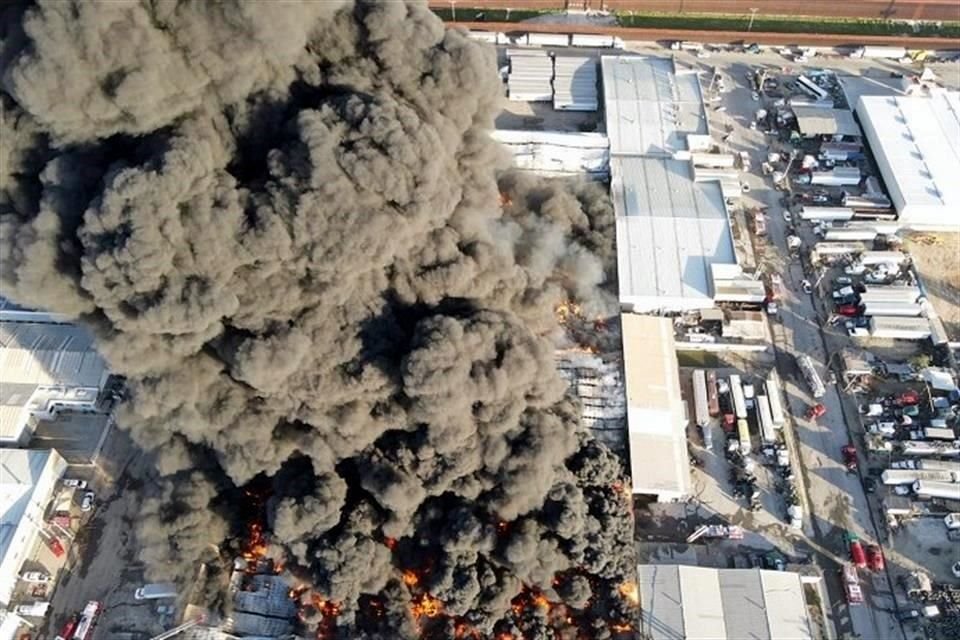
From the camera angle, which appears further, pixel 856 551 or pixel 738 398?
pixel 738 398

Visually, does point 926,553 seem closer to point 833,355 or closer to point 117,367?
point 833,355

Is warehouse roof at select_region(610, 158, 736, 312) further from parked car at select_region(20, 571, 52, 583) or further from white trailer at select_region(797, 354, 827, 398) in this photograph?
parked car at select_region(20, 571, 52, 583)

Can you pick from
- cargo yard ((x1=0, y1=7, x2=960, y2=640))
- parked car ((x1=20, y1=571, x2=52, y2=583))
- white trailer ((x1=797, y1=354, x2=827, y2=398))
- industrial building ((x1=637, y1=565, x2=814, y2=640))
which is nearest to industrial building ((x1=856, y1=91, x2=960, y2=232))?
cargo yard ((x1=0, y1=7, x2=960, y2=640))

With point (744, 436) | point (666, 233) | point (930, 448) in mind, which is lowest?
point (930, 448)

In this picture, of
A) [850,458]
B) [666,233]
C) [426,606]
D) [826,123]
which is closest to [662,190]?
[666,233]

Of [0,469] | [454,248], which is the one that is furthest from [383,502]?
[0,469]

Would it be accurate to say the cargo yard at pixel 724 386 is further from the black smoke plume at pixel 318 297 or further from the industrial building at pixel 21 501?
the black smoke plume at pixel 318 297

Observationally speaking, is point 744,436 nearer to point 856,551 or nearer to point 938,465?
point 856,551

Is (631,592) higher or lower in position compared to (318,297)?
Result: lower
